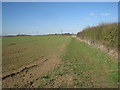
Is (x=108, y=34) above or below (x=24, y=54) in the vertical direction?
above

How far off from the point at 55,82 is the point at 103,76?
7.98ft

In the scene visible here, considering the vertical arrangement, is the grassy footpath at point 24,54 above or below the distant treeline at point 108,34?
below

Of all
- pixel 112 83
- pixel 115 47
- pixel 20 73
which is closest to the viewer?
pixel 112 83

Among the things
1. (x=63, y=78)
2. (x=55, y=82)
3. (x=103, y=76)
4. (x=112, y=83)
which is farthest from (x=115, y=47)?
(x=55, y=82)

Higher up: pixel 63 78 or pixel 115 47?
pixel 115 47

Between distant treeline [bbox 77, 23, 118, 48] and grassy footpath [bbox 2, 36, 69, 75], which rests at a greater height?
distant treeline [bbox 77, 23, 118, 48]

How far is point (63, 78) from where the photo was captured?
5328mm

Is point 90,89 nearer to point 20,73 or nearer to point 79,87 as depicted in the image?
point 79,87

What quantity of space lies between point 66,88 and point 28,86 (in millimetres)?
1690

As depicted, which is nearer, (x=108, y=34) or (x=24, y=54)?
(x=108, y=34)

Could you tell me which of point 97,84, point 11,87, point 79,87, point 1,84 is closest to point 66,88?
point 79,87

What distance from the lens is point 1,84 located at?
17.0 feet

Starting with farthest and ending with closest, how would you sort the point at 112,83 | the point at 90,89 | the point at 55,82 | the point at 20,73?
1. the point at 20,73
2. the point at 55,82
3. the point at 112,83
4. the point at 90,89

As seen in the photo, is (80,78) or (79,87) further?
(80,78)
